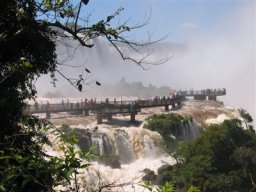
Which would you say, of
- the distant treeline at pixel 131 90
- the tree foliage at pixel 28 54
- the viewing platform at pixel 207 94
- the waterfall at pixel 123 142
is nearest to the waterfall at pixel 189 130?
the waterfall at pixel 123 142

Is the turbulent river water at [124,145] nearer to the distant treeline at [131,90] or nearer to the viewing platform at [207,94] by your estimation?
the viewing platform at [207,94]

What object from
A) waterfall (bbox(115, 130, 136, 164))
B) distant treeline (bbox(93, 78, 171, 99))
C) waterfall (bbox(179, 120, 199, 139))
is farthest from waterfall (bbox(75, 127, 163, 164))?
distant treeline (bbox(93, 78, 171, 99))

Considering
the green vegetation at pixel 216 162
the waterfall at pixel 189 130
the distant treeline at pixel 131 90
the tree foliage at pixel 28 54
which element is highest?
the distant treeline at pixel 131 90

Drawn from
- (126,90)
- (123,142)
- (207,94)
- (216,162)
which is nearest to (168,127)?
(123,142)

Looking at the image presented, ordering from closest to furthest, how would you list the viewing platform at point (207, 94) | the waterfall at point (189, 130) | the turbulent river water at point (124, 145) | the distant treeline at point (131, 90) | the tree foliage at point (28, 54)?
the tree foliage at point (28, 54) < the turbulent river water at point (124, 145) < the waterfall at point (189, 130) < the viewing platform at point (207, 94) < the distant treeline at point (131, 90)

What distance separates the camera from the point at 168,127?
28.7 metres

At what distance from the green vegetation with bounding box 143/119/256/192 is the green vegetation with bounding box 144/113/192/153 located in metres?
3.00

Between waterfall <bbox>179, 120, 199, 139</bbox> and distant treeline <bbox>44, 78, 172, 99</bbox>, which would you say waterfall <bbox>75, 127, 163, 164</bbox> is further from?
distant treeline <bbox>44, 78, 172, 99</bbox>

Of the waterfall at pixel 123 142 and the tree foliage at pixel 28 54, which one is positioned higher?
the tree foliage at pixel 28 54

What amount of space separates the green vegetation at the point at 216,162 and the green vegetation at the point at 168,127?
300cm

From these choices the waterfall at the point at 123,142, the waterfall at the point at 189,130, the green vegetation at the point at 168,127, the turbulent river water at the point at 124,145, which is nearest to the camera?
the turbulent river water at the point at 124,145

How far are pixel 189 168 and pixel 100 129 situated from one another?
664cm

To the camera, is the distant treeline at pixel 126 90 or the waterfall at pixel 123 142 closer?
the waterfall at pixel 123 142

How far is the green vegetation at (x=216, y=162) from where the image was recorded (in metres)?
20.6
